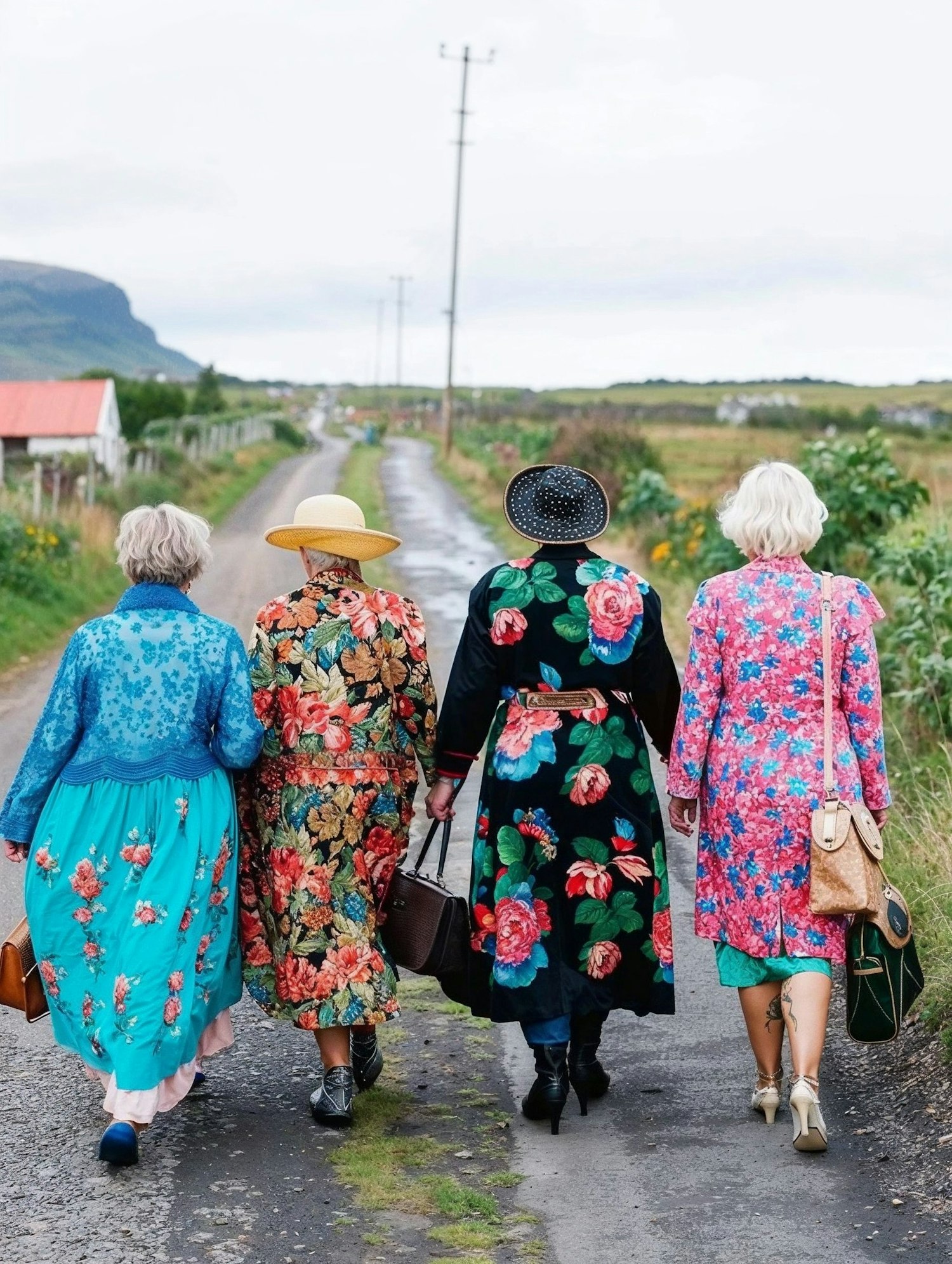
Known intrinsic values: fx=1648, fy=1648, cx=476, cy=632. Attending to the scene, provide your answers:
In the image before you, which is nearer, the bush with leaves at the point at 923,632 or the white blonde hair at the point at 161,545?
the white blonde hair at the point at 161,545

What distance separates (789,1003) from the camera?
15.4 ft

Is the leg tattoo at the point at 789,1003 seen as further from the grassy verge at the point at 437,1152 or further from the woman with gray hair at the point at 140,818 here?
the woman with gray hair at the point at 140,818

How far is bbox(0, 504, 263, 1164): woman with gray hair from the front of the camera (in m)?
4.57

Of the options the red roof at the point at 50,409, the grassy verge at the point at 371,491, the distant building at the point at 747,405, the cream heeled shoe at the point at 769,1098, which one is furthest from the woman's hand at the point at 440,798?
the distant building at the point at 747,405

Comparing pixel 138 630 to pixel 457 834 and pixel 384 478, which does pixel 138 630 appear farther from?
pixel 384 478

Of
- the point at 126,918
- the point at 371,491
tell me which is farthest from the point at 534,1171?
the point at 371,491

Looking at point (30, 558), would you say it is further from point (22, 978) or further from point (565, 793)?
point (565, 793)

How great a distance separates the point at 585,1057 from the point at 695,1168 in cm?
62

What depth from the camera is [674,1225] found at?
410 centimetres

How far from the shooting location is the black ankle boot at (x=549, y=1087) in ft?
15.6

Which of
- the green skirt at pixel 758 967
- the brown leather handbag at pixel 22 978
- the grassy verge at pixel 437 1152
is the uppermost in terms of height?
the green skirt at pixel 758 967

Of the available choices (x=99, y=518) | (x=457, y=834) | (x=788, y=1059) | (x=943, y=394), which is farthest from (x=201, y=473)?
(x=943, y=394)

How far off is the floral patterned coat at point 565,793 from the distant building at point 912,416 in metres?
63.3

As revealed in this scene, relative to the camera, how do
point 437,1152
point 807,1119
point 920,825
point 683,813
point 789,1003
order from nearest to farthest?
point 807,1119 < point 437,1152 < point 789,1003 < point 683,813 < point 920,825
